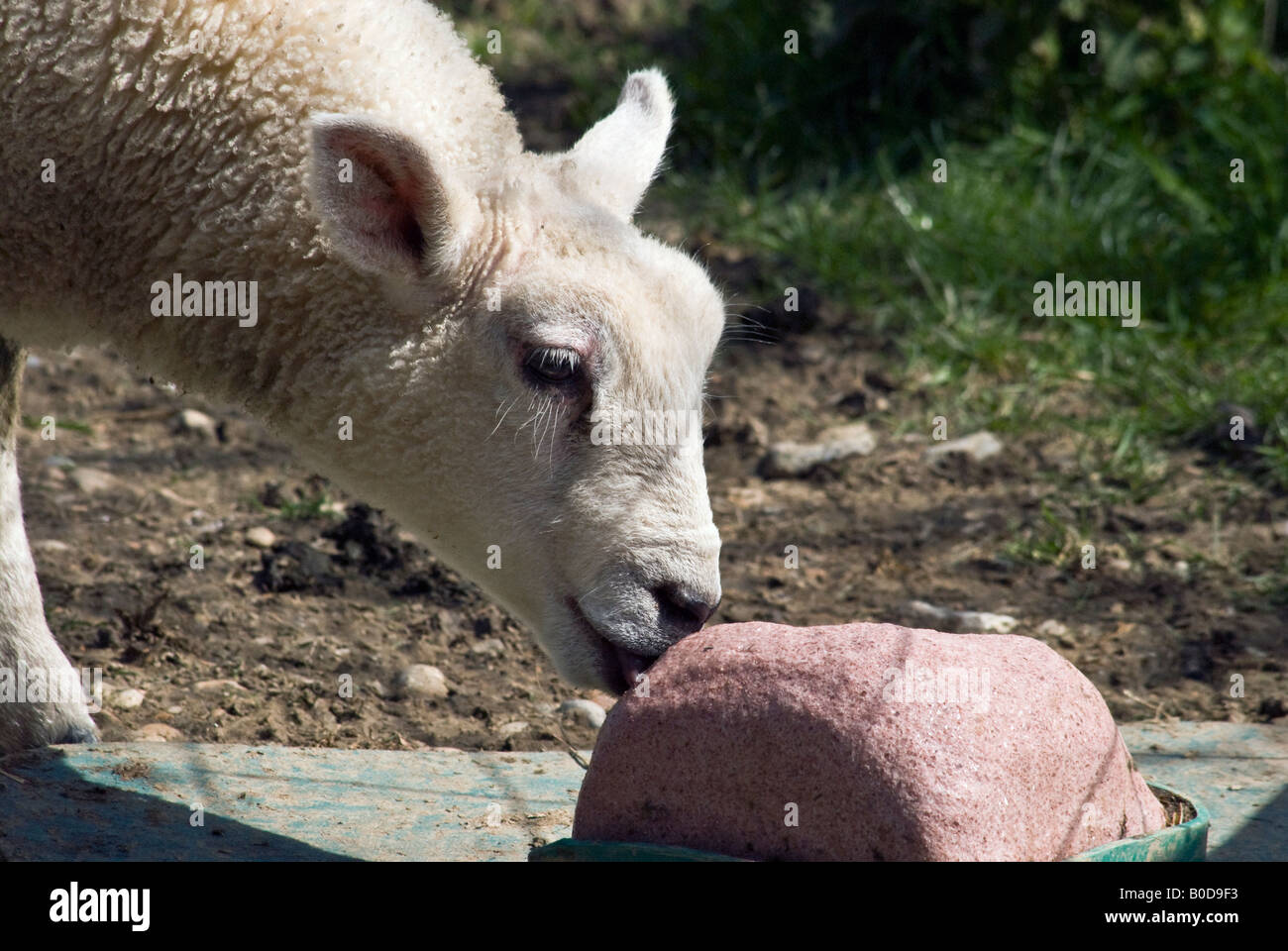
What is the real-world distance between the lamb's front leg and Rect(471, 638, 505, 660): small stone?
3.72ft

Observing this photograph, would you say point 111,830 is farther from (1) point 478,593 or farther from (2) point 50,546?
(2) point 50,546

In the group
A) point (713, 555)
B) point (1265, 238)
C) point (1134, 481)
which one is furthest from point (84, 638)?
point (1265, 238)

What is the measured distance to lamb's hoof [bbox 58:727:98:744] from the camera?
3.90m

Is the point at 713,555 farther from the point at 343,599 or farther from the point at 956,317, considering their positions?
the point at 956,317

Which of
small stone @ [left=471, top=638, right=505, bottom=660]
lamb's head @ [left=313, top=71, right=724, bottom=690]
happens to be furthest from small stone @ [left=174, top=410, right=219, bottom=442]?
lamb's head @ [left=313, top=71, right=724, bottom=690]

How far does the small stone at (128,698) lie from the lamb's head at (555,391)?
131 centimetres

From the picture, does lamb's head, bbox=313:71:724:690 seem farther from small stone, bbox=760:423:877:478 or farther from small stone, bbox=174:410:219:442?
small stone, bbox=174:410:219:442

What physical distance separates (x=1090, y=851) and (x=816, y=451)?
348 centimetres

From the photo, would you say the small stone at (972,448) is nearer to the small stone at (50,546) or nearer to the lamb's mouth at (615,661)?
the lamb's mouth at (615,661)

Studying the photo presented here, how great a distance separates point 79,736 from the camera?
391cm

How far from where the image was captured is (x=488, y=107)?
3494 mm

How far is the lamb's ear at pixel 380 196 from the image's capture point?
3.03 metres

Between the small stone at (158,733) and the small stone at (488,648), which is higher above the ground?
the small stone at (488,648)

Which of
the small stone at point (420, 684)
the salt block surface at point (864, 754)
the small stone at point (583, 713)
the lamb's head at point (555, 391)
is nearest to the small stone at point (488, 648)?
the small stone at point (420, 684)
